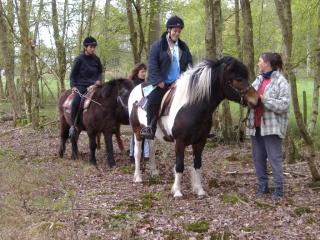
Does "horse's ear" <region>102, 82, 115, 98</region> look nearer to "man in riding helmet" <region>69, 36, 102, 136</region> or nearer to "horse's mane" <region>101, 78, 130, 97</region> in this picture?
"horse's mane" <region>101, 78, 130, 97</region>

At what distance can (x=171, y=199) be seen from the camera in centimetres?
673

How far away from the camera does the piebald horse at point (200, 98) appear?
631 centimetres

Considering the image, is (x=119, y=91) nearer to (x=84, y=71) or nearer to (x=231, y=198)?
(x=84, y=71)

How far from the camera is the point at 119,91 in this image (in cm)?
962

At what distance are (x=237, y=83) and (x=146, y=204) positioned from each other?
2.12 metres

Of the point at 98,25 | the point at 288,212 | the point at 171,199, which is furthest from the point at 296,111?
the point at 98,25

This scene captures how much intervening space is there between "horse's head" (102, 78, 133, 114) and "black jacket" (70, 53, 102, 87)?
25.3 inches

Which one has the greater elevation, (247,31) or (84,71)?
(247,31)

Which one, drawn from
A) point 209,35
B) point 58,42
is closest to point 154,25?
point 209,35

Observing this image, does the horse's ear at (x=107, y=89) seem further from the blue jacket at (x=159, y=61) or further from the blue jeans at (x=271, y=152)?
the blue jeans at (x=271, y=152)

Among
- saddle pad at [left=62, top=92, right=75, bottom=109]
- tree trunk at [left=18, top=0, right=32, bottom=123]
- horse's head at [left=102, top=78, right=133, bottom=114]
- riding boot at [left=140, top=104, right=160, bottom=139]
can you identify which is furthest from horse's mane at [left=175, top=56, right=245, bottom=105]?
tree trunk at [left=18, top=0, right=32, bottom=123]

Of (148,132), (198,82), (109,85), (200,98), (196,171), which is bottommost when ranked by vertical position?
(196,171)

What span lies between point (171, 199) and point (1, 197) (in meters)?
2.51

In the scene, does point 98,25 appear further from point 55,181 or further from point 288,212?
point 288,212
